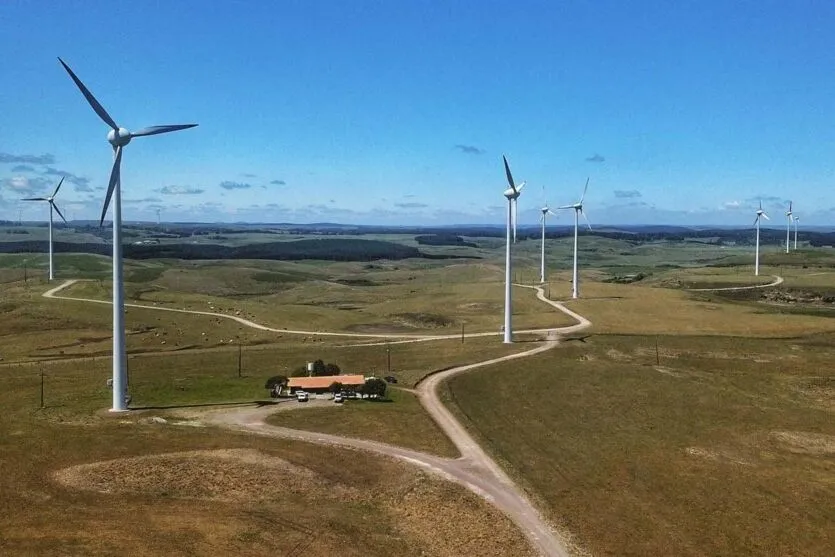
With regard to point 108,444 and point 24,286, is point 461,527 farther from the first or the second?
point 24,286

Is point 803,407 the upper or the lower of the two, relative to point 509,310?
lower

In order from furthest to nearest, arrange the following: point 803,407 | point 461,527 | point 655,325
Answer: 1. point 655,325
2. point 803,407
3. point 461,527

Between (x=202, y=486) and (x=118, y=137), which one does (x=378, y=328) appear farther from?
(x=202, y=486)

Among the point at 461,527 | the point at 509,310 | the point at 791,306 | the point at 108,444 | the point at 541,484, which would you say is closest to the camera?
the point at 461,527

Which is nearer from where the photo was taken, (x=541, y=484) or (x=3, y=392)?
(x=541, y=484)

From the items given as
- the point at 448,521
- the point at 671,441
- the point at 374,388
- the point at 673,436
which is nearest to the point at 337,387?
the point at 374,388

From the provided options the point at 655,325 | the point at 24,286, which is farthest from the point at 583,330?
the point at 24,286

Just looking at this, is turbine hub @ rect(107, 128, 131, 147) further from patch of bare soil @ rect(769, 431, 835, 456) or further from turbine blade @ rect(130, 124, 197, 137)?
patch of bare soil @ rect(769, 431, 835, 456)

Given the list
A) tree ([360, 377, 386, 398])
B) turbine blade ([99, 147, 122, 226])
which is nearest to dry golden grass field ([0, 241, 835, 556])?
tree ([360, 377, 386, 398])
